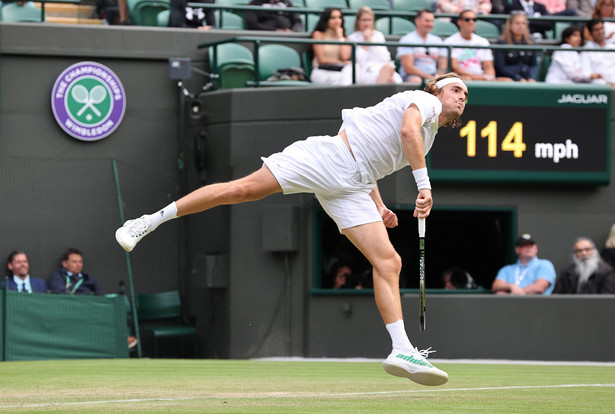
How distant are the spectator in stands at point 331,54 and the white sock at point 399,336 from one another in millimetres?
8295

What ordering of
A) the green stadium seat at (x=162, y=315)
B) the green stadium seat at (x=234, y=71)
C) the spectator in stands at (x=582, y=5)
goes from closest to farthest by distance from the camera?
the green stadium seat at (x=162, y=315), the green stadium seat at (x=234, y=71), the spectator in stands at (x=582, y=5)

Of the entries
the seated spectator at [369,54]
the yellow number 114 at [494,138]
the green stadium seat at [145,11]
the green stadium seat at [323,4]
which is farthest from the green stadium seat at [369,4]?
the yellow number 114 at [494,138]

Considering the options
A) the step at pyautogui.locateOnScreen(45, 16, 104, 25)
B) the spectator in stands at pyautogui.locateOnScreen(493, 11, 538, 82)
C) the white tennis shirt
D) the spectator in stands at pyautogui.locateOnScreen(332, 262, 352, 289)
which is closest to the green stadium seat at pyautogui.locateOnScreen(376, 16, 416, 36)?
the spectator in stands at pyautogui.locateOnScreen(493, 11, 538, 82)

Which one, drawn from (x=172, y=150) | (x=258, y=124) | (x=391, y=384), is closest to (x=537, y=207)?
(x=258, y=124)

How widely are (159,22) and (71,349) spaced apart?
5117 millimetres

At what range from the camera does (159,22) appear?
54.0 ft

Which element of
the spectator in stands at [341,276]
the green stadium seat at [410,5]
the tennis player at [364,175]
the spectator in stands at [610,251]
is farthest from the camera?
the green stadium seat at [410,5]

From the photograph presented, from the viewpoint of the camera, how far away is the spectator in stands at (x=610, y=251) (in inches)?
590

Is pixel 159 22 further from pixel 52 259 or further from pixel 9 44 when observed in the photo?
pixel 52 259

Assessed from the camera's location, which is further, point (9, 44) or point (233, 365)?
point (9, 44)

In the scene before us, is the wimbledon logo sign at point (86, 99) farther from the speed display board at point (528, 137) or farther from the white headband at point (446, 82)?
the white headband at point (446, 82)

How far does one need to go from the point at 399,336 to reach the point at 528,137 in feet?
27.4

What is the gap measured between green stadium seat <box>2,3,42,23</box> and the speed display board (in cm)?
603

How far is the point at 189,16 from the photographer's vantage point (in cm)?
1661
